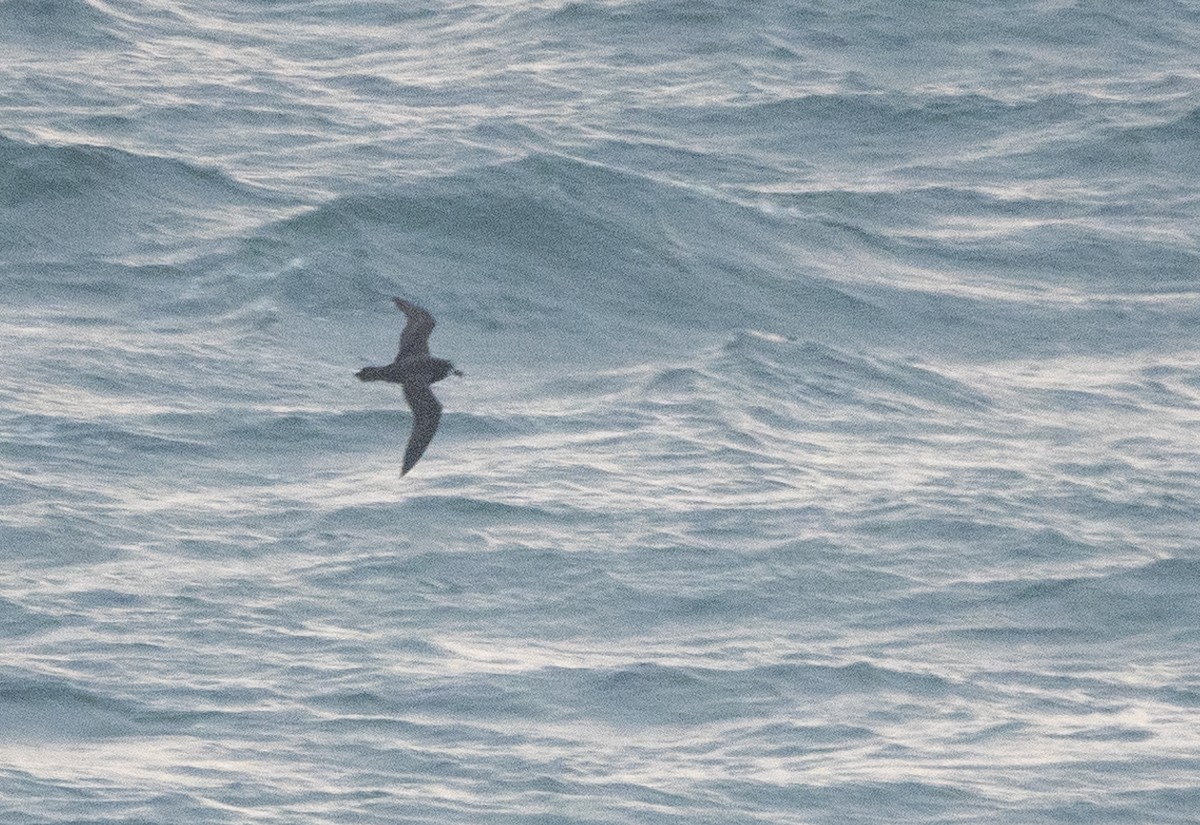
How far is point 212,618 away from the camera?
22.5 m

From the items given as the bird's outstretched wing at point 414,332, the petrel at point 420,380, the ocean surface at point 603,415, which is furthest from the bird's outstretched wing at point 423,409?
the ocean surface at point 603,415

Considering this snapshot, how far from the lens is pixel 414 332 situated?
64.8 ft

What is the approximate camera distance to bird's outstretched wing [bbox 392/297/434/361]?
19.6 metres

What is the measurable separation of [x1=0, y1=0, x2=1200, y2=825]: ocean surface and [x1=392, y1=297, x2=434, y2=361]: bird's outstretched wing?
305 centimetres

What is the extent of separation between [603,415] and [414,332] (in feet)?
22.1

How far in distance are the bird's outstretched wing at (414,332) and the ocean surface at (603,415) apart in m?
3.05

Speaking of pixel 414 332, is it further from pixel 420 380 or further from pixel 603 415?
pixel 603 415

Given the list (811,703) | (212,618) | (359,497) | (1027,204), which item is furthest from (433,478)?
(1027,204)

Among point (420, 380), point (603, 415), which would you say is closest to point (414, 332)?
point (420, 380)

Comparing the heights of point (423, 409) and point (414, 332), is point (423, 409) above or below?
below

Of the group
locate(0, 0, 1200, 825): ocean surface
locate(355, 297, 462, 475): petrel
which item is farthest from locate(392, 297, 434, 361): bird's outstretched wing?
locate(0, 0, 1200, 825): ocean surface

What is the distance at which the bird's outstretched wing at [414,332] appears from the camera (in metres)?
19.6

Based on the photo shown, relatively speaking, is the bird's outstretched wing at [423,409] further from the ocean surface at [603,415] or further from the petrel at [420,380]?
the ocean surface at [603,415]

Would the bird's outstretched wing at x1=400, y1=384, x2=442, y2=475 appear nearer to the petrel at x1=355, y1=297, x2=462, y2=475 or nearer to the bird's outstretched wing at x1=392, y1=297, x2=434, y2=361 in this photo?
the petrel at x1=355, y1=297, x2=462, y2=475
